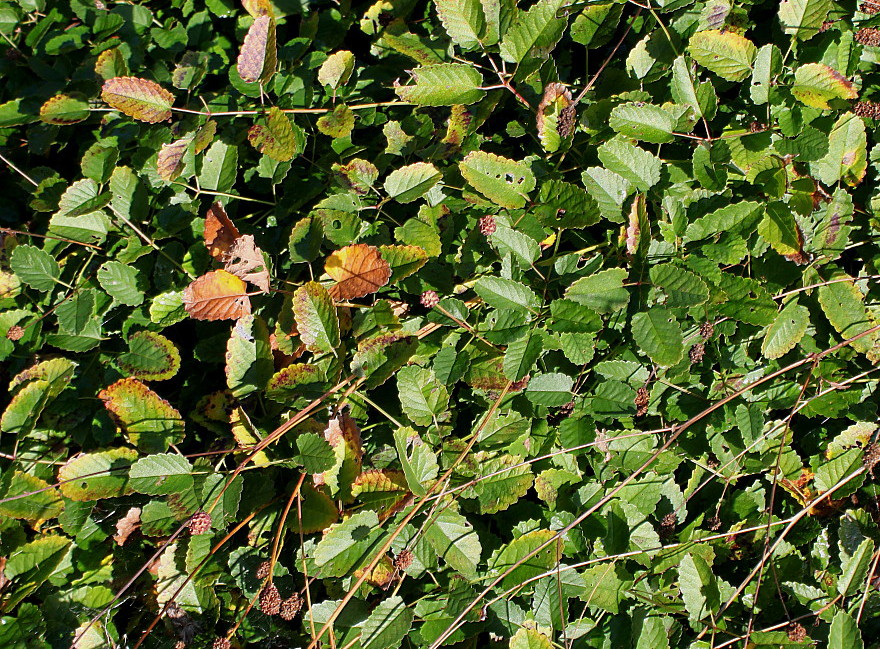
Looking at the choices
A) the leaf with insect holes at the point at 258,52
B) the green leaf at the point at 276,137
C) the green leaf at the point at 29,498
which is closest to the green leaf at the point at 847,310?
the green leaf at the point at 276,137

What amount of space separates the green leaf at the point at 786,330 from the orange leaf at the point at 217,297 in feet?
4.43

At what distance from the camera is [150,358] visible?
190cm

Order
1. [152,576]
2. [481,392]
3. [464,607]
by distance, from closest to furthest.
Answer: [464,607], [481,392], [152,576]

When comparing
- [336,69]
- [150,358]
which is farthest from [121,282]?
[336,69]

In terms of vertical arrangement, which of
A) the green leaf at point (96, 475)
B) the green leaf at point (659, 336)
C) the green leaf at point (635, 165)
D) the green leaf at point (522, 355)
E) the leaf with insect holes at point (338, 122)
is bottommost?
the green leaf at point (96, 475)

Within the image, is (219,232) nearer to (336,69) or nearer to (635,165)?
(336,69)

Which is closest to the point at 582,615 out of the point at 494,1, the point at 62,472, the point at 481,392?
the point at 481,392

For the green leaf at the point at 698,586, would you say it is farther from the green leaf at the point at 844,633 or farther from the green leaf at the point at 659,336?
the green leaf at the point at 659,336

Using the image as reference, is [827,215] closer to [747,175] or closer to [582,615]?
[747,175]

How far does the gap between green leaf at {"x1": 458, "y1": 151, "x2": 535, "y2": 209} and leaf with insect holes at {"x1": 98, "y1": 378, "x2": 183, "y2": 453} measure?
101 centimetres

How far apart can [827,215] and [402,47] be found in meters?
1.28

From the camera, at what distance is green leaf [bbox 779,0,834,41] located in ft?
5.91

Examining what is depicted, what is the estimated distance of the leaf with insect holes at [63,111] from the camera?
2.10 m

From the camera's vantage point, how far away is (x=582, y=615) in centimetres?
169
